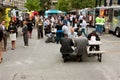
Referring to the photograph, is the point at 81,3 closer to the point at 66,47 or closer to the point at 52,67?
the point at 66,47

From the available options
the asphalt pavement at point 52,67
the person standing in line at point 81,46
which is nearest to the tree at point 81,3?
the asphalt pavement at point 52,67

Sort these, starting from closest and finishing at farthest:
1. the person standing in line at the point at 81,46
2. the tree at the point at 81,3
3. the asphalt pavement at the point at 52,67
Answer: the asphalt pavement at the point at 52,67
the person standing in line at the point at 81,46
the tree at the point at 81,3

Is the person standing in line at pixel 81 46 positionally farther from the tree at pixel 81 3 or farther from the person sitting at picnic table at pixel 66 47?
the tree at pixel 81 3

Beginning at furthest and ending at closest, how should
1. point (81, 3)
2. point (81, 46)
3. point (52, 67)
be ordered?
point (81, 3), point (81, 46), point (52, 67)

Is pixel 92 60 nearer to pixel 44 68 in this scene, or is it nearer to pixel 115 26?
pixel 44 68

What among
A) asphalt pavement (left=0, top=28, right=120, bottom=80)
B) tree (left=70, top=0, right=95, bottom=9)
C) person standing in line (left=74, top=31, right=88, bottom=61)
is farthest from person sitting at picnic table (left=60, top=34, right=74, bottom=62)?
tree (left=70, top=0, right=95, bottom=9)

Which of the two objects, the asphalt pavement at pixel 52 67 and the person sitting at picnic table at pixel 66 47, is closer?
the asphalt pavement at pixel 52 67

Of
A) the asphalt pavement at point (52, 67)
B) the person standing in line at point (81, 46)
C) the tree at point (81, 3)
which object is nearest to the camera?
the asphalt pavement at point (52, 67)

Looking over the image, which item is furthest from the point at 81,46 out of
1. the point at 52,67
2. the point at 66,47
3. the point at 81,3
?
the point at 81,3

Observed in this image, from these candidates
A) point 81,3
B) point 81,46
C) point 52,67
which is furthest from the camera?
point 81,3

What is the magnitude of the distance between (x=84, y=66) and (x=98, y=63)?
3.68 feet

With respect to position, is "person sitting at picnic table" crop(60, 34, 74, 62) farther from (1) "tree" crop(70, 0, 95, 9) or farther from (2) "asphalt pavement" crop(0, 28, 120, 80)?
(1) "tree" crop(70, 0, 95, 9)

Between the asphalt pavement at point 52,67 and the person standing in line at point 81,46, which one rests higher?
the person standing in line at point 81,46

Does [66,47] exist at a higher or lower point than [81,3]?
lower
